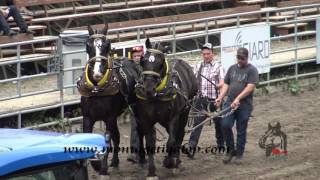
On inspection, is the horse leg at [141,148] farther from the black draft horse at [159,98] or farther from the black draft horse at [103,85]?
the black draft horse at [103,85]

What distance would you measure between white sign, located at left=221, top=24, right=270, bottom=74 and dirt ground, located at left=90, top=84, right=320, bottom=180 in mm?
1181

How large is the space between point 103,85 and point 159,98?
724mm

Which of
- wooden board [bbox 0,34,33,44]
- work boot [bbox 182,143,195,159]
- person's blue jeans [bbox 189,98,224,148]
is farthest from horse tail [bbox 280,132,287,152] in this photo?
wooden board [bbox 0,34,33,44]

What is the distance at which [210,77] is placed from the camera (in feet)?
33.4

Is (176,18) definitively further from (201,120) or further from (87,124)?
(87,124)

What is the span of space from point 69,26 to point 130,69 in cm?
892

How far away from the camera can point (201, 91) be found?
404 inches

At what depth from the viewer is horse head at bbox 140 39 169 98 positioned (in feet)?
28.0

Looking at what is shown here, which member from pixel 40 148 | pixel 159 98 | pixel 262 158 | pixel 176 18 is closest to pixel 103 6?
pixel 176 18

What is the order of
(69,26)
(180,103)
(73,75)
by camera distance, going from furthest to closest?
(69,26), (73,75), (180,103)

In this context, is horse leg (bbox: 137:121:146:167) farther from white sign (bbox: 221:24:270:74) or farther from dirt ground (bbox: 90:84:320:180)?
white sign (bbox: 221:24:270:74)

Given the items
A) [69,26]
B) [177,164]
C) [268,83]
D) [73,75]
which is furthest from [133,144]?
[69,26]

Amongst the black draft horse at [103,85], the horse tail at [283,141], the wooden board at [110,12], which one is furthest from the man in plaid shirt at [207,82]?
the wooden board at [110,12]

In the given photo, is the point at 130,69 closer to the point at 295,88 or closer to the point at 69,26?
the point at 295,88
